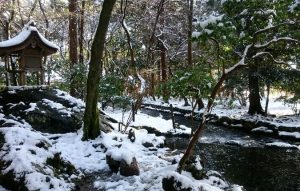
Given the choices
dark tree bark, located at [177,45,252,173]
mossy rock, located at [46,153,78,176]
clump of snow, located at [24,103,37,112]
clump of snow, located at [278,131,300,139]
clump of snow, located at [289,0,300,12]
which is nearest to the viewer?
clump of snow, located at [289,0,300,12]

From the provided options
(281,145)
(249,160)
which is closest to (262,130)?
(281,145)

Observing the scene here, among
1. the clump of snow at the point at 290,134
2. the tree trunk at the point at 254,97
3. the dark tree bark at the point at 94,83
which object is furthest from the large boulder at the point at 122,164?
the tree trunk at the point at 254,97

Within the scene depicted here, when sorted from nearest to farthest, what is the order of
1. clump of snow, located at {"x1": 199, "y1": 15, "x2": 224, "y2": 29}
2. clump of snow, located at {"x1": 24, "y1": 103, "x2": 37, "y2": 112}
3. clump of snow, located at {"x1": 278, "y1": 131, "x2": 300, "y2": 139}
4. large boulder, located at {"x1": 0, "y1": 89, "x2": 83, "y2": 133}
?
clump of snow, located at {"x1": 199, "y1": 15, "x2": 224, "y2": 29}, large boulder, located at {"x1": 0, "y1": 89, "x2": 83, "y2": 133}, clump of snow, located at {"x1": 24, "y1": 103, "x2": 37, "y2": 112}, clump of snow, located at {"x1": 278, "y1": 131, "x2": 300, "y2": 139}

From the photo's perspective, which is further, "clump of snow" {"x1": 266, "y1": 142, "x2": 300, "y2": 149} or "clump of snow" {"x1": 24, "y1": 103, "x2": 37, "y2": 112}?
"clump of snow" {"x1": 266, "y1": 142, "x2": 300, "y2": 149}

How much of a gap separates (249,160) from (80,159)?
6.33 m

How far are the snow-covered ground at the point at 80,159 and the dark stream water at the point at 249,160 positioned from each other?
1.46m

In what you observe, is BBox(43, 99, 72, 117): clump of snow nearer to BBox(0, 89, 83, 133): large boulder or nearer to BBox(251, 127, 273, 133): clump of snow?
BBox(0, 89, 83, 133): large boulder

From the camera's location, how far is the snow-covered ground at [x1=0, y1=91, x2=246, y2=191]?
7160mm

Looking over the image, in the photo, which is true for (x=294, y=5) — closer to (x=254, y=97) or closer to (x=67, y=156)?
(x=67, y=156)

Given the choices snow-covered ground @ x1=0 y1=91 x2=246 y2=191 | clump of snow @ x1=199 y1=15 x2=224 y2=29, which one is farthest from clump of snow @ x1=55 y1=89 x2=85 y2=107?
clump of snow @ x1=199 y1=15 x2=224 y2=29

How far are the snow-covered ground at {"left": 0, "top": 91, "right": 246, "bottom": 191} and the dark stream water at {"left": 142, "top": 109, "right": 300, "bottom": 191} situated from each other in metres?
1.46

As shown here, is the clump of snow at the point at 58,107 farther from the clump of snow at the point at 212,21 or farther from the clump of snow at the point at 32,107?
the clump of snow at the point at 212,21

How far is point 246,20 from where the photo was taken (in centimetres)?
798

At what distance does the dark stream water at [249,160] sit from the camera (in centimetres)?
1033
